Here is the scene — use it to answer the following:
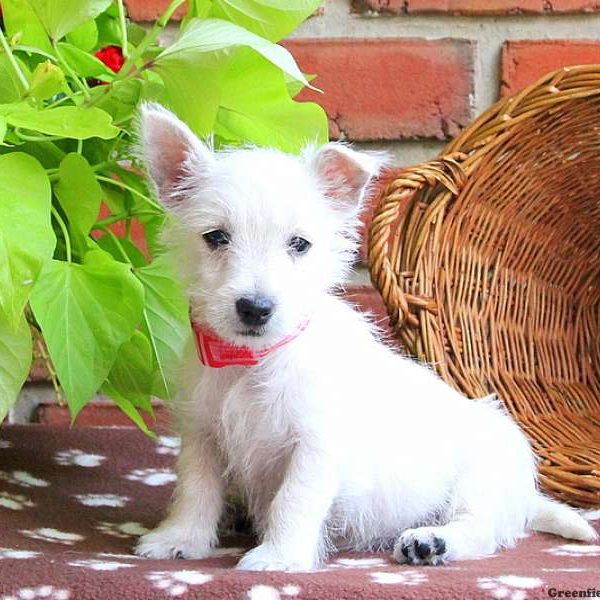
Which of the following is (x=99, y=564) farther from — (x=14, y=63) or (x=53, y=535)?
(x=14, y=63)

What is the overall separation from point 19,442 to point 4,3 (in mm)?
626

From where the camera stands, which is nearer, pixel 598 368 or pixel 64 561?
pixel 64 561

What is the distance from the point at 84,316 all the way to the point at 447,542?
1.47ft

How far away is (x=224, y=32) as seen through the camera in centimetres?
98

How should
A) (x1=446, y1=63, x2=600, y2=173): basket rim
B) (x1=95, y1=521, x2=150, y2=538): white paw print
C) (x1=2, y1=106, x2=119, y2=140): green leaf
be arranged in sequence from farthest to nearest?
(x1=446, y1=63, x2=600, y2=173): basket rim
(x1=95, y1=521, x2=150, y2=538): white paw print
(x1=2, y1=106, x2=119, y2=140): green leaf

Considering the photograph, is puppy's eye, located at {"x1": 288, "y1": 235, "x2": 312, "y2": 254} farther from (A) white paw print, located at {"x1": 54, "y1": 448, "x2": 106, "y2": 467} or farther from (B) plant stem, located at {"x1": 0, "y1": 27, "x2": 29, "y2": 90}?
(A) white paw print, located at {"x1": 54, "y1": 448, "x2": 106, "y2": 467}

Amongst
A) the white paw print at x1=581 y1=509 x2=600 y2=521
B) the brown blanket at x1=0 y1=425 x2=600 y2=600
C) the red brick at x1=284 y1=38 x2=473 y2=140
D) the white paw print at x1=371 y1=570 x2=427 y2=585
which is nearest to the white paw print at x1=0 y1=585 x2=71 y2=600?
the brown blanket at x1=0 y1=425 x2=600 y2=600

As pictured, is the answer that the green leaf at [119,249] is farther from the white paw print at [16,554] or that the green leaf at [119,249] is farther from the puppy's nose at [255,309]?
the white paw print at [16,554]

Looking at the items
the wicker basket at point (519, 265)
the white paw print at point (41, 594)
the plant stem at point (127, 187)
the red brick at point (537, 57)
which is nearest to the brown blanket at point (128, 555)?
the white paw print at point (41, 594)

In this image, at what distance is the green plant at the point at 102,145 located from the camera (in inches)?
37.1

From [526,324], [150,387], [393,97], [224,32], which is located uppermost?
[393,97]

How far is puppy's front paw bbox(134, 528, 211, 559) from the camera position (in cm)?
106

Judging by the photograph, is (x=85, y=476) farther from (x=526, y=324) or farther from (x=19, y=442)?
(x=526, y=324)

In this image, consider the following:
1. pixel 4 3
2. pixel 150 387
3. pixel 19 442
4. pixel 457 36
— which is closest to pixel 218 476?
pixel 150 387
